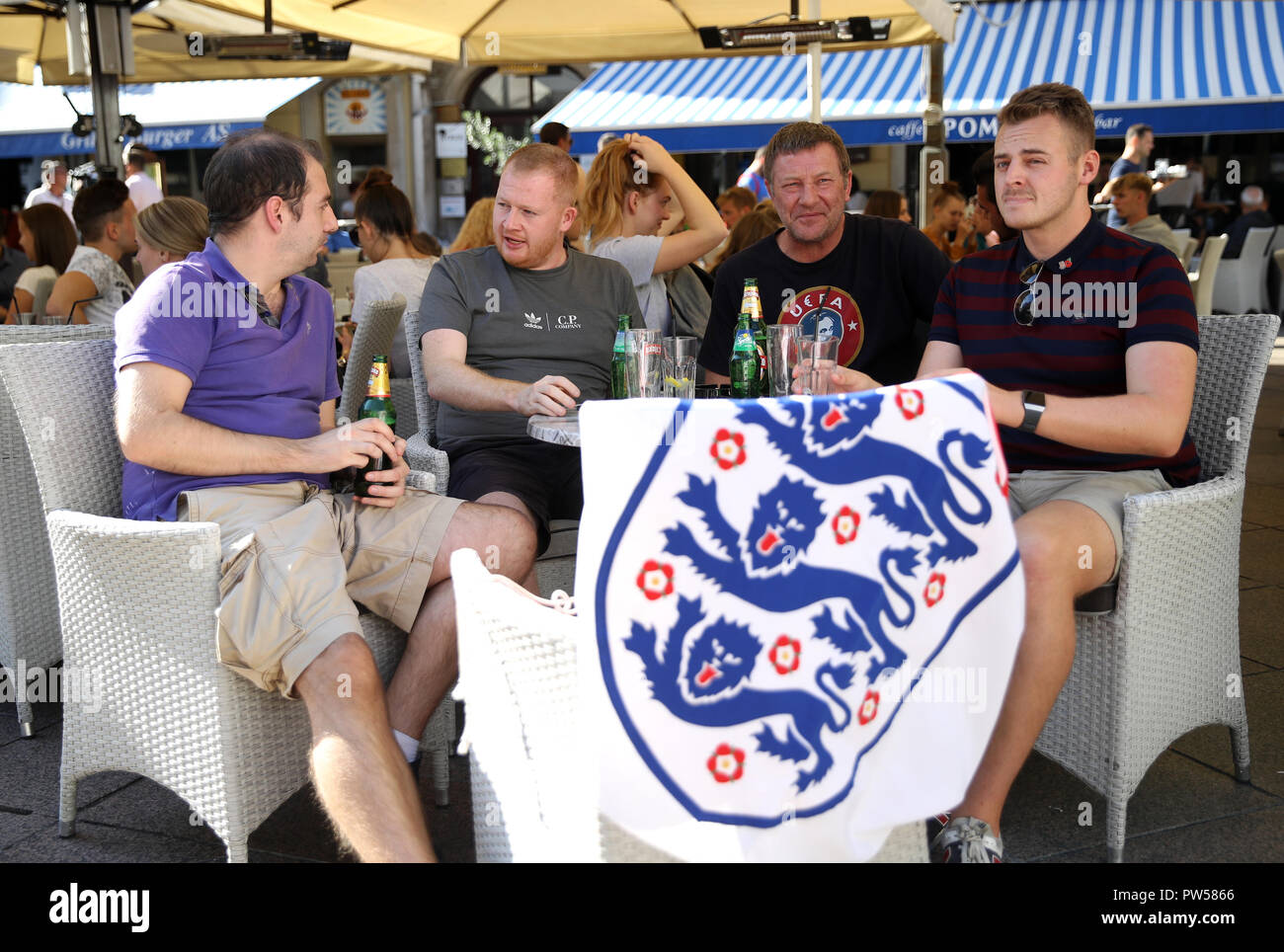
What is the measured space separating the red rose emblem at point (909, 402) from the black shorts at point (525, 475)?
1.52 m

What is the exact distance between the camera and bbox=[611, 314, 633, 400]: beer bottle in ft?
8.45

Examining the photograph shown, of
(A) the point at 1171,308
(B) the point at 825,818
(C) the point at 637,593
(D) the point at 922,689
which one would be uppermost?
(A) the point at 1171,308

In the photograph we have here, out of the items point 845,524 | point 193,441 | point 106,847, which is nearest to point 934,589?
point 845,524

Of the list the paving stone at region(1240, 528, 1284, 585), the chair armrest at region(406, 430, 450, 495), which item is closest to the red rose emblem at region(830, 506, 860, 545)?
the chair armrest at region(406, 430, 450, 495)

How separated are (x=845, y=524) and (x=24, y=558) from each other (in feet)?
8.06

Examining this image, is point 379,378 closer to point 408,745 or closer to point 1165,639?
point 408,745

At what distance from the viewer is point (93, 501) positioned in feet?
8.12

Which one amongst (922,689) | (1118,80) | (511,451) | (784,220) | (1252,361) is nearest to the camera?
(922,689)

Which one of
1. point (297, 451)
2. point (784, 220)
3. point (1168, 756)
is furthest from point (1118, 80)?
point (297, 451)

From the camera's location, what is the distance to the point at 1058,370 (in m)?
2.56

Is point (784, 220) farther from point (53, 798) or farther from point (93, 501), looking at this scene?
point (53, 798)

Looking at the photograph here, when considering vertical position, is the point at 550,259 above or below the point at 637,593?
above

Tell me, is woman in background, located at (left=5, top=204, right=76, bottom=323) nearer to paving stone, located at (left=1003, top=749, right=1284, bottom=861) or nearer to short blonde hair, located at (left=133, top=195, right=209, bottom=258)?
short blonde hair, located at (left=133, top=195, right=209, bottom=258)

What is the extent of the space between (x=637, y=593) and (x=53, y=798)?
1.87 meters
